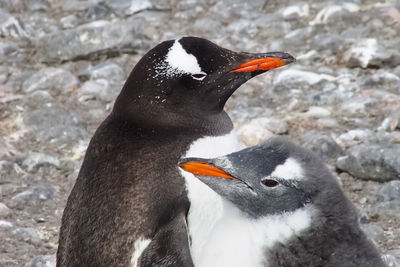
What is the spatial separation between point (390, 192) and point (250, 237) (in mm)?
1419

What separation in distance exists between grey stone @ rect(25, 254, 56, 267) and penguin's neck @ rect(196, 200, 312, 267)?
1065mm

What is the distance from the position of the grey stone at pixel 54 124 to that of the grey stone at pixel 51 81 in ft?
0.96

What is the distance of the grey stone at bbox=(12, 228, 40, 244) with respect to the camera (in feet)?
11.6

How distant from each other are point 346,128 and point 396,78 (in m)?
0.53

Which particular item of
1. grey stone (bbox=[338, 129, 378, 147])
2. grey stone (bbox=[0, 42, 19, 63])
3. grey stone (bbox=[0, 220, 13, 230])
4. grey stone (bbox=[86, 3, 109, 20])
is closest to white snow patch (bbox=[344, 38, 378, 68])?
grey stone (bbox=[338, 129, 378, 147])

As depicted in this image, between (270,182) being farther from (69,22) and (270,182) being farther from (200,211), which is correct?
(69,22)

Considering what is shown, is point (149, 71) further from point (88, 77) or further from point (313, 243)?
point (88, 77)

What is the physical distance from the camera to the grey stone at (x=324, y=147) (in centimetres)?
391

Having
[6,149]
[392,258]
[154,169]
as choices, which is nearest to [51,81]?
[6,149]

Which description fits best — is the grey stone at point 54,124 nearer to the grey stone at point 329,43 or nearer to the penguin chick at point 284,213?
the grey stone at point 329,43

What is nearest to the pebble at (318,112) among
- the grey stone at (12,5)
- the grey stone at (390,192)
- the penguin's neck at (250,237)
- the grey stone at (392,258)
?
the grey stone at (390,192)

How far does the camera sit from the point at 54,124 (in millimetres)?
4363

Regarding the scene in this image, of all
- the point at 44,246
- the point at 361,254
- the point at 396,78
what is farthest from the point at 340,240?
the point at 396,78

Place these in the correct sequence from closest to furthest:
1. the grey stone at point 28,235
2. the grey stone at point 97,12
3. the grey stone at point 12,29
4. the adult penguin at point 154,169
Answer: the adult penguin at point 154,169, the grey stone at point 28,235, the grey stone at point 12,29, the grey stone at point 97,12
